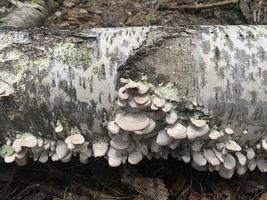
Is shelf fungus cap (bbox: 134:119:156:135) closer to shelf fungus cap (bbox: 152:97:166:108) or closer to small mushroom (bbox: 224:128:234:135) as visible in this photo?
shelf fungus cap (bbox: 152:97:166:108)

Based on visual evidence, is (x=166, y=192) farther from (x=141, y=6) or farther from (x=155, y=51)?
(x=141, y=6)

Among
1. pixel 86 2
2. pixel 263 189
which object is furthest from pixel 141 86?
pixel 86 2

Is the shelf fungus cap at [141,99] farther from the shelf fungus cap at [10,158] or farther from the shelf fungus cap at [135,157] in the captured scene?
the shelf fungus cap at [10,158]

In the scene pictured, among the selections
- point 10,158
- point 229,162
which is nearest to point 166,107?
point 229,162

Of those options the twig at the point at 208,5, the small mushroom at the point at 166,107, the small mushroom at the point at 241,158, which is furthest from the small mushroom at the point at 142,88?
the twig at the point at 208,5

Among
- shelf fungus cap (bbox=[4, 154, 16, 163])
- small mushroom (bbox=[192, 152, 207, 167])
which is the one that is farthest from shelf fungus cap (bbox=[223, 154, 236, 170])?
shelf fungus cap (bbox=[4, 154, 16, 163])

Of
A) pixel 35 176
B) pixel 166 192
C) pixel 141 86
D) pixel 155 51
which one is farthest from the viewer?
pixel 35 176

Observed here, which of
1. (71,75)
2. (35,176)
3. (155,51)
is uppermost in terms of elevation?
(155,51)
